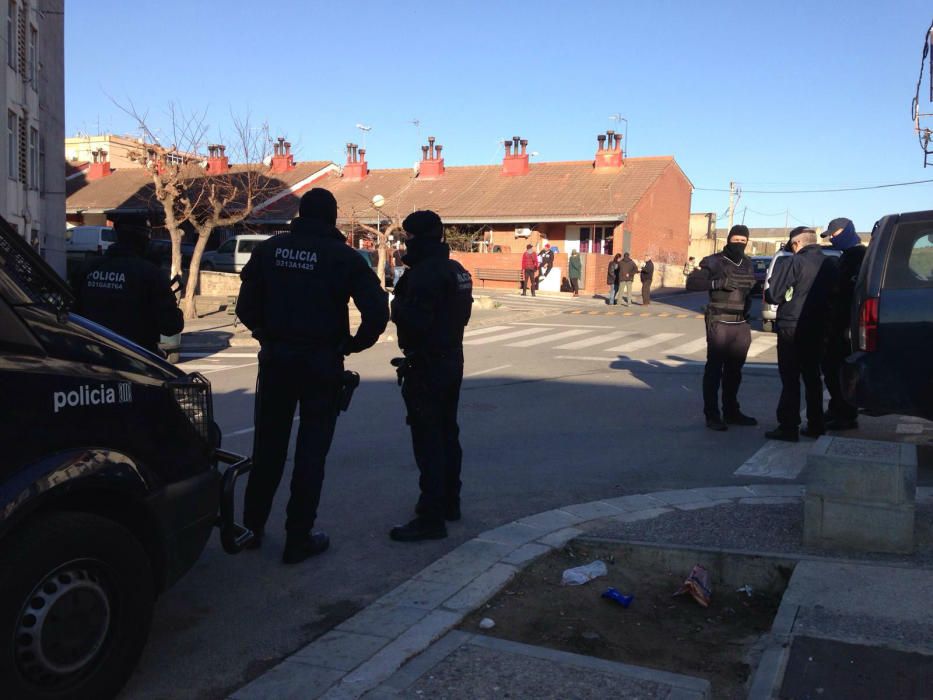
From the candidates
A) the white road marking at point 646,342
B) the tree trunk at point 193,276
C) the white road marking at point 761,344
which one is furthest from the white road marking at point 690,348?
the tree trunk at point 193,276

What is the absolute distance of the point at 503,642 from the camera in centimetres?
371

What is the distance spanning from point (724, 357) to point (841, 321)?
1.08 metres

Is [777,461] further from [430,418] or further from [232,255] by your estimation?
[232,255]

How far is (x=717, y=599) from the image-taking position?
472 centimetres

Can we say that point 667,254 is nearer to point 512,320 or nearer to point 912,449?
point 512,320

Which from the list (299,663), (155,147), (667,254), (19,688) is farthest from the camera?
(667,254)

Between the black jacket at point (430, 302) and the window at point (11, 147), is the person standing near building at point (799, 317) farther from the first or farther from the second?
the window at point (11, 147)

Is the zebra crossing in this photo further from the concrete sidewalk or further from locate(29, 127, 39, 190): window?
locate(29, 127, 39, 190): window

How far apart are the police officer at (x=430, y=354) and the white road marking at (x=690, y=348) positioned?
11.2m

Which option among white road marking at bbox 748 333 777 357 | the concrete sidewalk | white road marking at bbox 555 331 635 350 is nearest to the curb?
the concrete sidewalk

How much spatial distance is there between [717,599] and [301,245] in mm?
2841

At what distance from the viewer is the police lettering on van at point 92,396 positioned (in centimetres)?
295

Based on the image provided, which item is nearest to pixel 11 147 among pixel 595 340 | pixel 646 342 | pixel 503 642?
pixel 595 340

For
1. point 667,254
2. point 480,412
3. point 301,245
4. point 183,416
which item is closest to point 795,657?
point 183,416
